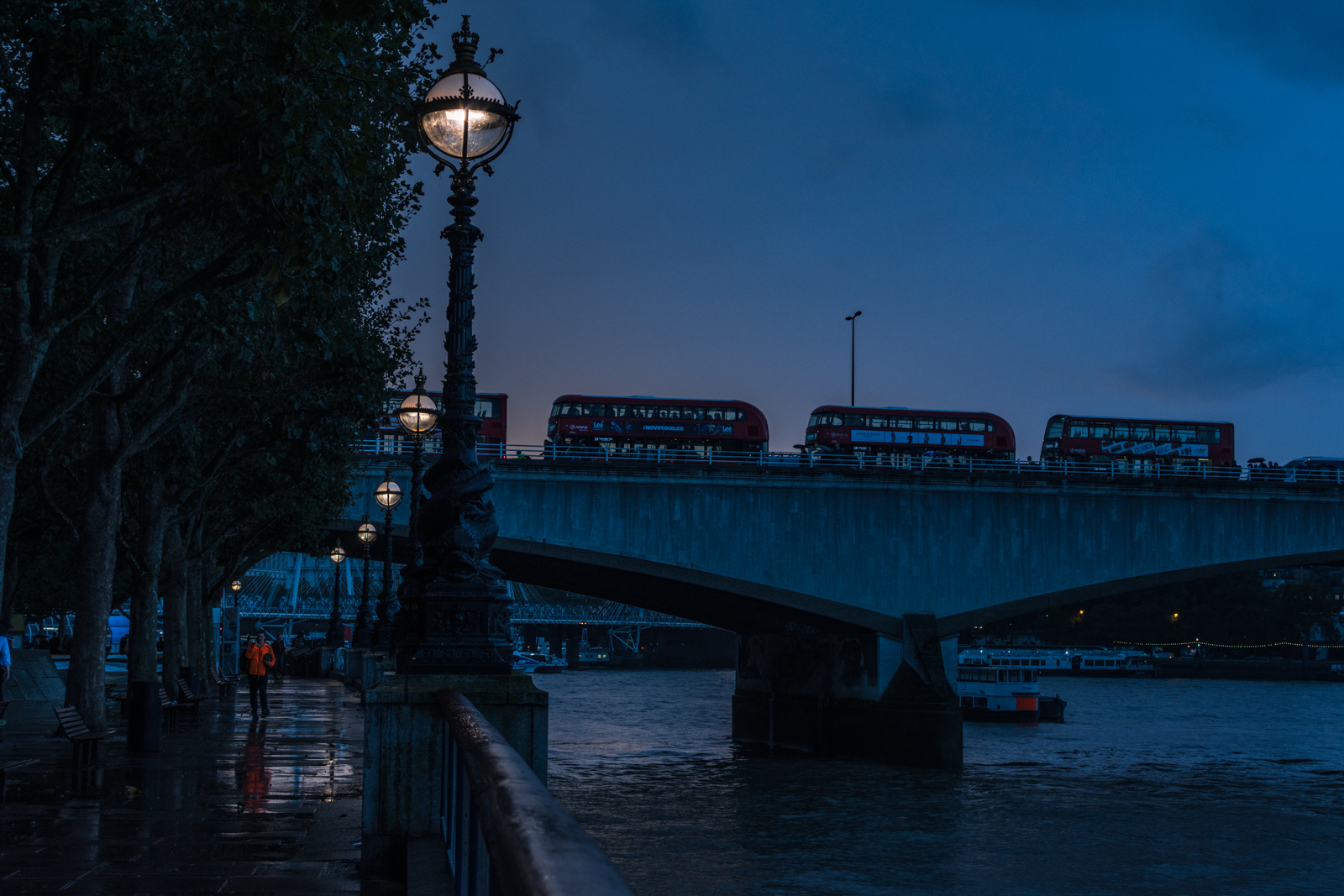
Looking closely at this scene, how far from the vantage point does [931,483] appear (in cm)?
4762

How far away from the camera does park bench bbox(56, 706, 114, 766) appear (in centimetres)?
1552

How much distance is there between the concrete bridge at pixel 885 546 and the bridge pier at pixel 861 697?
78mm

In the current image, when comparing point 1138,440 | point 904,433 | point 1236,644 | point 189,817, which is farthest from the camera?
point 1236,644

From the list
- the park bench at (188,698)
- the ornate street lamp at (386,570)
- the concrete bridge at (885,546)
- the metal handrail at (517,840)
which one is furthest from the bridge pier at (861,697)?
the metal handrail at (517,840)

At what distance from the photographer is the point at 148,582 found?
84.6 feet

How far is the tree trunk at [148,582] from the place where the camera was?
25.7 metres

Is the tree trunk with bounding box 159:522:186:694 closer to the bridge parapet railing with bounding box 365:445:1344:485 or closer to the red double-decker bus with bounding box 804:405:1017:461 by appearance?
the bridge parapet railing with bounding box 365:445:1344:485

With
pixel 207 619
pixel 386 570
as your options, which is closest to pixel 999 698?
pixel 207 619

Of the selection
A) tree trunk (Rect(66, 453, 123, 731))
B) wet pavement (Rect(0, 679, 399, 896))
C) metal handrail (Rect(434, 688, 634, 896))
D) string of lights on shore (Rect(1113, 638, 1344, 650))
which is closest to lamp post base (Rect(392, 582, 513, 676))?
wet pavement (Rect(0, 679, 399, 896))

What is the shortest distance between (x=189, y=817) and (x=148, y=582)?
50.0 ft

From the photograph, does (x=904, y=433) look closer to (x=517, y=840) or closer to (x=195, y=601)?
(x=195, y=601)

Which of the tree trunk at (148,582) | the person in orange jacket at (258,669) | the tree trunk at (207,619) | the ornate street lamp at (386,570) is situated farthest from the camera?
the tree trunk at (207,619)

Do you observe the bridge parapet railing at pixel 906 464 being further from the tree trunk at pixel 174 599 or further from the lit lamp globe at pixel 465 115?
the lit lamp globe at pixel 465 115

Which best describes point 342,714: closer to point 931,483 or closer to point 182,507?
point 182,507
